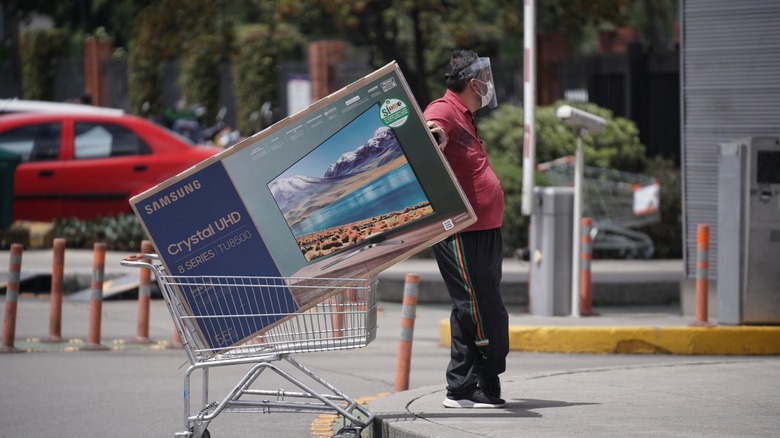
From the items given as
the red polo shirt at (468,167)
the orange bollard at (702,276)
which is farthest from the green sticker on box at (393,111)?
the orange bollard at (702,276)

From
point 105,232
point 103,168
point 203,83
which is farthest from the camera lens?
point 203,83

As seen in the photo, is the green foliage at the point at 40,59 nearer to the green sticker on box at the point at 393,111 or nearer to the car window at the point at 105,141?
the car window at the point at 105,141

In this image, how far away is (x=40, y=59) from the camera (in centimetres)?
3606

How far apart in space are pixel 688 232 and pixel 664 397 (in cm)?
487

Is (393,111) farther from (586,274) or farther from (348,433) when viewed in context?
(586,274)

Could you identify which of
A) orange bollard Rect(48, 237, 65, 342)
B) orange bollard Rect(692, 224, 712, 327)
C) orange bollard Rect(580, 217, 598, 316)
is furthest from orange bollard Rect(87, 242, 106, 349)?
orange bollard Rect(692, 224, 712, 327)

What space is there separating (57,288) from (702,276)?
532cm

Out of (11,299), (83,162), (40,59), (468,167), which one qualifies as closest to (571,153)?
(83,162)

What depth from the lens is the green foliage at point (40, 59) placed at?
3578 cm

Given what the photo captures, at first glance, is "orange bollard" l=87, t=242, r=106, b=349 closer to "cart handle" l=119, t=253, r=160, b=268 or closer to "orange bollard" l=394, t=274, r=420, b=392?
"orange bollard" l=394, t=274, r=420, b=392

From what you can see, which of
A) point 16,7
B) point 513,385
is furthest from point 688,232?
point 16,7

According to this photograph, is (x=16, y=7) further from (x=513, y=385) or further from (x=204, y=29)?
(x=513, y=385)

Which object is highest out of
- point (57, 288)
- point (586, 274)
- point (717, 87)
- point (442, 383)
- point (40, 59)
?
point (40, 59)

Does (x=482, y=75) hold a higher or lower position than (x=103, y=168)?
higher
